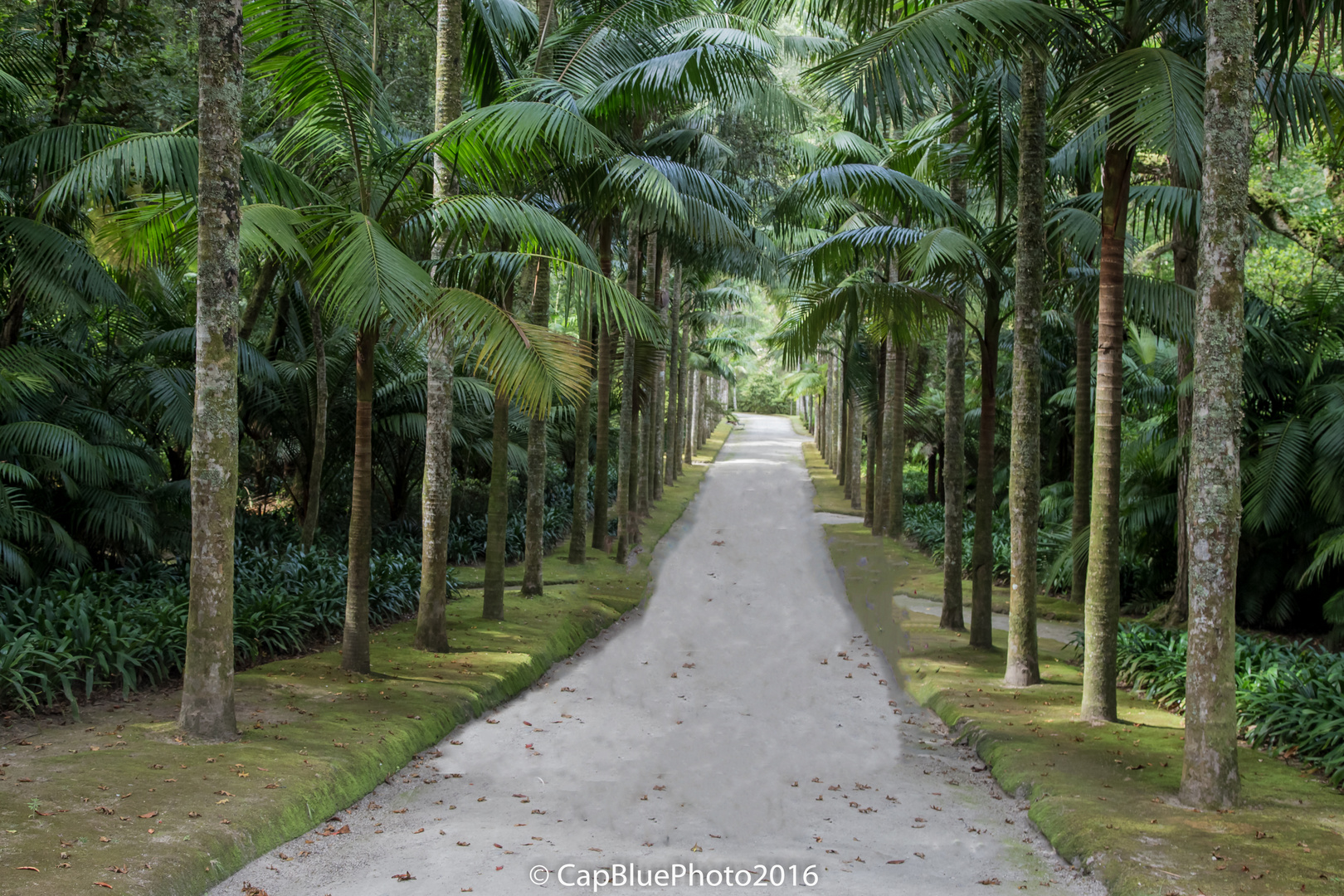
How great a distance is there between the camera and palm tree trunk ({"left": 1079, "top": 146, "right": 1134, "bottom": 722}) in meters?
8.27

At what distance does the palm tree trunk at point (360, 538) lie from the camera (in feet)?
29.5

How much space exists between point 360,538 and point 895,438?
527 inches

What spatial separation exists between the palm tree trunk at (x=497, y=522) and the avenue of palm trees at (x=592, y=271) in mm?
58

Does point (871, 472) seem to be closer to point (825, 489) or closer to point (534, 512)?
point (825, 489)

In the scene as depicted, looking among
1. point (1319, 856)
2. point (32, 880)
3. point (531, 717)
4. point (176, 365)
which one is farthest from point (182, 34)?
point (1319, 856)

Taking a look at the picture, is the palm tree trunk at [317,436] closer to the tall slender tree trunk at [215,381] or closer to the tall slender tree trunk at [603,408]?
the tall slender tree trunk at [603,408]

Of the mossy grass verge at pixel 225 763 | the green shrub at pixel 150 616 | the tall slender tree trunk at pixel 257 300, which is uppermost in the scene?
the tall slender tree trunk at pixel 257 300

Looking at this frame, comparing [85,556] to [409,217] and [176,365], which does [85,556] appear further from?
[409,217]

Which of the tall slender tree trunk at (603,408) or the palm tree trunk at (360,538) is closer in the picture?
the palm tree trunk at (360,538)

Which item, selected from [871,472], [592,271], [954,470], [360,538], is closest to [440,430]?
[360,538]

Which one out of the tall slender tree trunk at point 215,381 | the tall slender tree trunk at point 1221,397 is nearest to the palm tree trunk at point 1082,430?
the tall slender tree trunk at point 1221,397

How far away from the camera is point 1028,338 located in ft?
31.4

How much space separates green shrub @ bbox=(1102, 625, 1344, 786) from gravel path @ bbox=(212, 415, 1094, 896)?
235cm

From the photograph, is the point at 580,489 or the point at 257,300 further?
the point at 580,489
